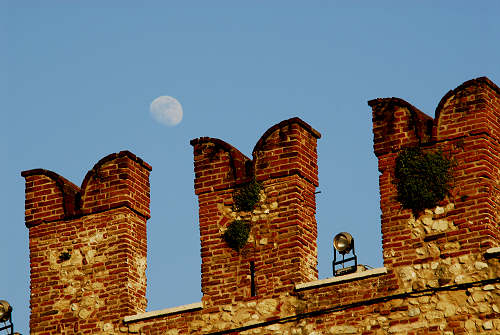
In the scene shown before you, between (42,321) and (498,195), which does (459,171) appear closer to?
(498,195)

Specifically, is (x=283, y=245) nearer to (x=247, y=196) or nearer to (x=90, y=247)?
(x=247, y=196)

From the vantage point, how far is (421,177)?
19562 millimetres

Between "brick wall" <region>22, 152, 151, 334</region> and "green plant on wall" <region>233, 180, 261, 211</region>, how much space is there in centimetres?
179

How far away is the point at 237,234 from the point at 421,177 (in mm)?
2904

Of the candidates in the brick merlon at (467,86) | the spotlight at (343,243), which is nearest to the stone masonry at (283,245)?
the brick merlon at (467,86)

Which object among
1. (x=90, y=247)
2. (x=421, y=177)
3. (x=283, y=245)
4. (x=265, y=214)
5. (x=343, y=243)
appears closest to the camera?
(x=421, y=177)

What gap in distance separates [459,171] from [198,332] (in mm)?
4490

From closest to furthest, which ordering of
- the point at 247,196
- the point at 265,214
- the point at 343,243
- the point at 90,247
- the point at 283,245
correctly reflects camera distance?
1. the point at 343,243
2. the point at 283,245
3. the point at 265,214
4. the point at 247,196
5. the point at 90,247

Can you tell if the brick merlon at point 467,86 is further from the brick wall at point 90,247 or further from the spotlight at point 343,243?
the brick wall at point 90,247

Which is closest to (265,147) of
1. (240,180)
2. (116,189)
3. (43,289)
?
(240,180)

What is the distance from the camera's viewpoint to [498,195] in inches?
758

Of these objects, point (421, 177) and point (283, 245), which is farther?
point (283, 245)

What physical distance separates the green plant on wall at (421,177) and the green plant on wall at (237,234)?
Result: 2410 millimetres

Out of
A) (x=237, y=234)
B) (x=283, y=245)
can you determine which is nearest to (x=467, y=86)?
(x=283, y=245)
